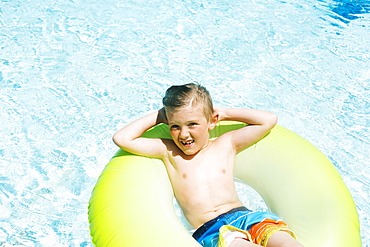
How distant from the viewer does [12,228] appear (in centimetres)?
322

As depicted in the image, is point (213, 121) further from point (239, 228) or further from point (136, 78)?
point (136, 78)

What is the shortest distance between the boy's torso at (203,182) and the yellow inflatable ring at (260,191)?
3.4 inches

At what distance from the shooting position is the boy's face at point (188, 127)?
104 inches

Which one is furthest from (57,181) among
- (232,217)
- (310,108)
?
(310,108)

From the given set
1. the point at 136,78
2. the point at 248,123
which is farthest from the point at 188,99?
the point at 136,78

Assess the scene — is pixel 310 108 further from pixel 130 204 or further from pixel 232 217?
pixel 130 204

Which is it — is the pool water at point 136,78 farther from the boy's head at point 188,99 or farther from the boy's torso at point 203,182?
the boy's head at point 188,99

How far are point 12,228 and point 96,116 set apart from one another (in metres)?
1.46

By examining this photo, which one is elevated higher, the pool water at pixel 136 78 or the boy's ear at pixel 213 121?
the boy's ear at pixel 213 121

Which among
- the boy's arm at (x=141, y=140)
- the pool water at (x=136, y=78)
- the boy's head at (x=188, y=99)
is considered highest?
the boy's head at (x=188, y=99)

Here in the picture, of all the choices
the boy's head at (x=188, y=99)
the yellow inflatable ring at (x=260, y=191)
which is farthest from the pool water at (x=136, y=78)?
the boy's head at (x=188, y=99)

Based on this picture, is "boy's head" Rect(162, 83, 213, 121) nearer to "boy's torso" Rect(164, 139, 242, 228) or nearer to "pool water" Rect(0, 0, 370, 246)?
"boy's torso" Rect(164, 139, 242, 228)

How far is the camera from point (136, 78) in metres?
4.89

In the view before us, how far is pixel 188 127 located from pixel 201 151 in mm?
254
